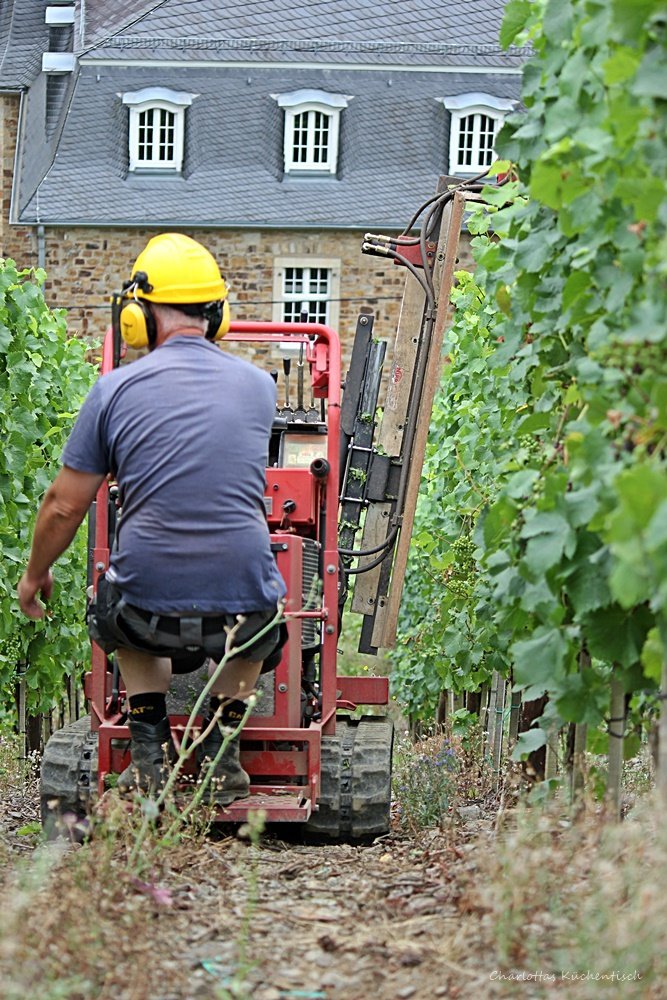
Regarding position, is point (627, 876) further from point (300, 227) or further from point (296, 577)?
point (300, 227)

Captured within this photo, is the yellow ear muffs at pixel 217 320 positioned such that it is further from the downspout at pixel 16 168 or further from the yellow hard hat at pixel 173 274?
the downspout at pixel 16 168

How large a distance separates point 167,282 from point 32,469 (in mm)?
4772

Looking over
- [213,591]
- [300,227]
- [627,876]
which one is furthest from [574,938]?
[300,227]

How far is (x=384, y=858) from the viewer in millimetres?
6492

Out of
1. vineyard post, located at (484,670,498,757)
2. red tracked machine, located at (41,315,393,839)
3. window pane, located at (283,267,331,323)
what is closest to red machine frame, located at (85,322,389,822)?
red tracked machine, located at (41,315,393,839)

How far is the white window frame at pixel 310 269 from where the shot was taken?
31.3m

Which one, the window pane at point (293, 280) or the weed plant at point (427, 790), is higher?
the weed plant at point (427, 790)

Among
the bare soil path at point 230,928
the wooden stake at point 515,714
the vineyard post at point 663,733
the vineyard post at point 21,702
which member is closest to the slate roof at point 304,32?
the vineyard post at point 21,702

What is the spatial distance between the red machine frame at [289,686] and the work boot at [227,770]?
60 mm

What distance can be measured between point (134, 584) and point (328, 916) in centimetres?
133

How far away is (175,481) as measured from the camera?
568 cm

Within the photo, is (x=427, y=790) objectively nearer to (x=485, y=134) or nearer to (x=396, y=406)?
(x=396, y=406)

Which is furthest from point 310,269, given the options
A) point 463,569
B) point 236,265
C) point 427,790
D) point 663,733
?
point 663,733

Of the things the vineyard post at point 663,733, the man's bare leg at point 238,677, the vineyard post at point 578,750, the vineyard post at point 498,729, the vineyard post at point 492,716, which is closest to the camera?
the vineyard post at point 663,733
